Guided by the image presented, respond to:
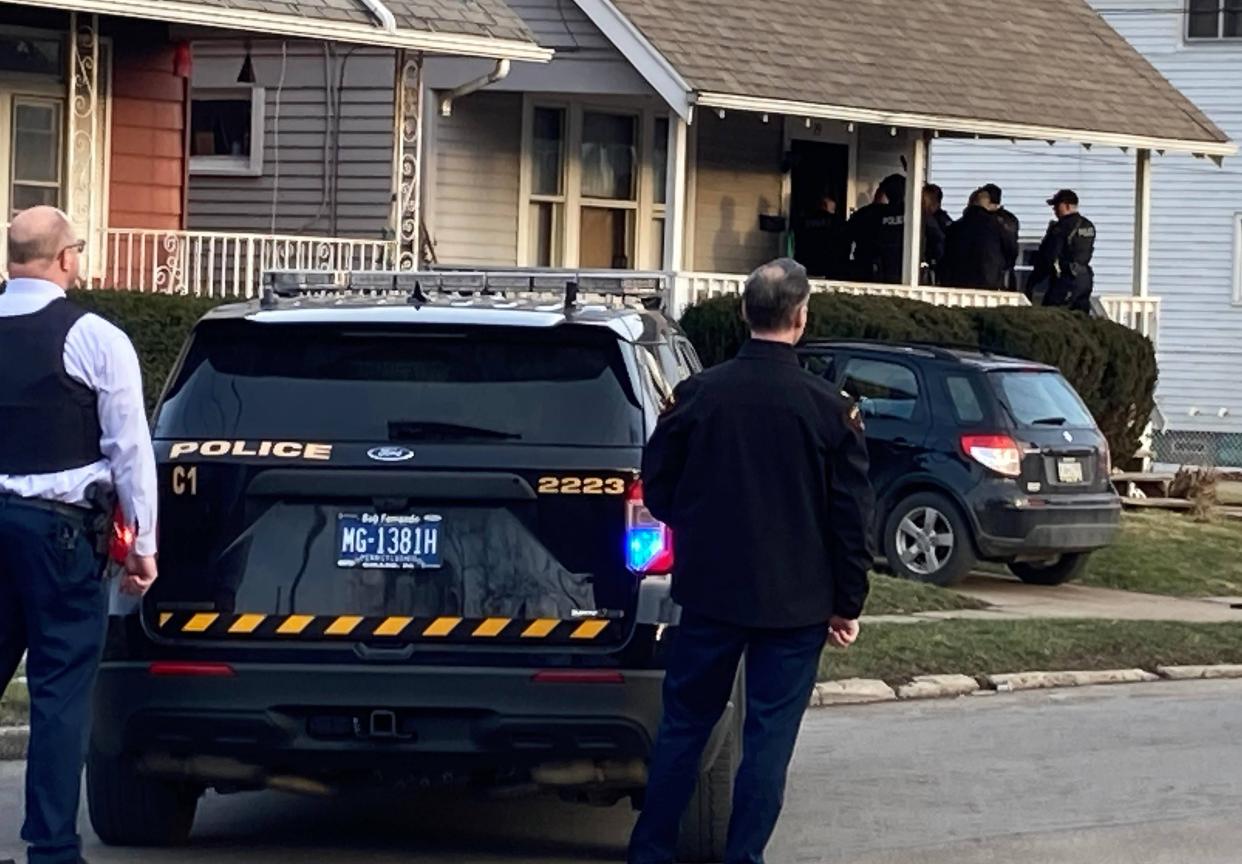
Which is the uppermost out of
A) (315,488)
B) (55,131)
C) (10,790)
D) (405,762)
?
(55,131)

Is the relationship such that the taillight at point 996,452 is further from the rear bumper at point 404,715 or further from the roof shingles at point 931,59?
the rear bumper at point 404,715

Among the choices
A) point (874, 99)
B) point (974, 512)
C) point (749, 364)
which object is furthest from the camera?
point (874, 99)

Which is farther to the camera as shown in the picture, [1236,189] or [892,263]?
[1236,189]

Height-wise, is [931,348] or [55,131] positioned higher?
[55,131]

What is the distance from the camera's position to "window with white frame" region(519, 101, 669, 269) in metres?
24.1

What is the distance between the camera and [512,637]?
739 centimetres

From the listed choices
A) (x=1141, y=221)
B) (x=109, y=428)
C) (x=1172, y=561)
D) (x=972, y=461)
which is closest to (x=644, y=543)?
(x=109, y=428)

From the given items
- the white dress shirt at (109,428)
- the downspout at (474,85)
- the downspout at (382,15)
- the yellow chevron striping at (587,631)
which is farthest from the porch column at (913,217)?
the white dress shirt at (109,428)

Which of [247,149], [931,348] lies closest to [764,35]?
[247,149]

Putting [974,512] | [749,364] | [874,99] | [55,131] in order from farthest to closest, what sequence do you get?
[874,99] < [55,131] < [974,512] < [749,364]

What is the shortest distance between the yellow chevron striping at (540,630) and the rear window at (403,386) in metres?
0.56

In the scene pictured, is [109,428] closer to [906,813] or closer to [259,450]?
[259,450]

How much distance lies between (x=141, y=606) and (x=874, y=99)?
56.0 ft

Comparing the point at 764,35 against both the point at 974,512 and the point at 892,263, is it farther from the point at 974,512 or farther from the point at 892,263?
the point at 974,512
